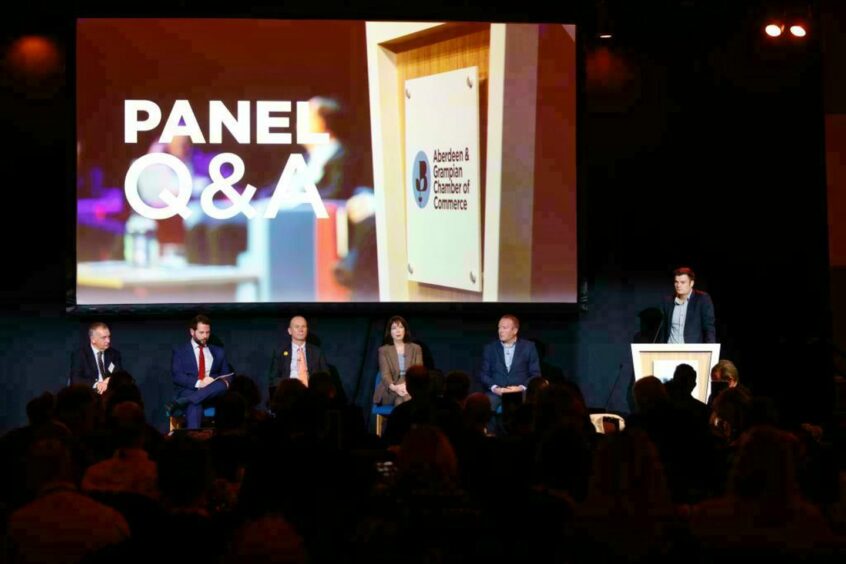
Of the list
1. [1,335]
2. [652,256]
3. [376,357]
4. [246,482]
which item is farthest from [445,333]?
[246,482]

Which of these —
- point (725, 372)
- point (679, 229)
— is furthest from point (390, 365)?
point (679, 229)

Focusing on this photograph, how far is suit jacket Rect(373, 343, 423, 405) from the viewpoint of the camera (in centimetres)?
794

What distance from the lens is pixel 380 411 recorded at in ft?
25.8

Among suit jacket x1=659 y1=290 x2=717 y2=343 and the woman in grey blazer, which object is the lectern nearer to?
suit jacket x1=659 y1=290 x2=717 y2=343

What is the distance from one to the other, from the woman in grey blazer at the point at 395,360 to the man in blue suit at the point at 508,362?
508mm

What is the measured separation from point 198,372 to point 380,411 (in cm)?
132

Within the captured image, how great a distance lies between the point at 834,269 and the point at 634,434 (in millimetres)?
7219

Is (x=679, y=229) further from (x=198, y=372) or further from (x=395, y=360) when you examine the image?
(x=198, y=372)

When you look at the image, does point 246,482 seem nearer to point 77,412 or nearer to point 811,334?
point 77,412

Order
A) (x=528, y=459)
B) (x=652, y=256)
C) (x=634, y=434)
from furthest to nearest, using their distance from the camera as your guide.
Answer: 1. (x=652, y=256)
2. (x=528, y=459)
3. (x=634, y=434)

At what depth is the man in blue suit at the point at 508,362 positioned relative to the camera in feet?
26.4

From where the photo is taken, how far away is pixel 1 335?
27.7ft

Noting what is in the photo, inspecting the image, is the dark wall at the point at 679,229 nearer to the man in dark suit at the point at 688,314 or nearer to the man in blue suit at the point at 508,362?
the man in blue suit at the point at 508,362

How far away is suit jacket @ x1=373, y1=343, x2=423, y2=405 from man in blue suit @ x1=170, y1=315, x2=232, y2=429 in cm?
108
